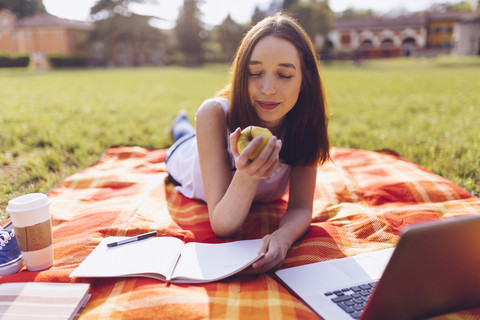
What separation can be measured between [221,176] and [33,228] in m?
0.93

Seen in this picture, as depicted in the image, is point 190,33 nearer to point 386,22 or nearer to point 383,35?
point 383,35

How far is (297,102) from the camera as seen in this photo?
222cm

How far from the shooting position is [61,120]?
5418 mm

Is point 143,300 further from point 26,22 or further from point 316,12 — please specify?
point 26,22

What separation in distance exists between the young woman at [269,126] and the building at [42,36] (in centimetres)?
4378

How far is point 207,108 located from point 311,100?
24.7 inches

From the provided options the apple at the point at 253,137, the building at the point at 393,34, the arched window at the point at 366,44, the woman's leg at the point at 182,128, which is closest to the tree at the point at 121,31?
the building at the point at 393,34

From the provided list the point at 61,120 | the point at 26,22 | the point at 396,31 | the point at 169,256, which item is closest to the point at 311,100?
the point at 169,256

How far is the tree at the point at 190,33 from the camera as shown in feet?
125

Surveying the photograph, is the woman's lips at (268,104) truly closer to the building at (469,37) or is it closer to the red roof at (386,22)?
the building at (469,37)

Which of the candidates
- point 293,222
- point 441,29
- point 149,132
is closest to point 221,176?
point 293,222

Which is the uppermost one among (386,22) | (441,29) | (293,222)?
(386,22)

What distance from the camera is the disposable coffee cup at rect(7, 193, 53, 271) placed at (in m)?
1.55

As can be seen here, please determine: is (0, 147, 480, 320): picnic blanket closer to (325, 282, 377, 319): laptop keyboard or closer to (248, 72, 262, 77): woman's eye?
(325, 282, 377, 319): laptop keyboard
